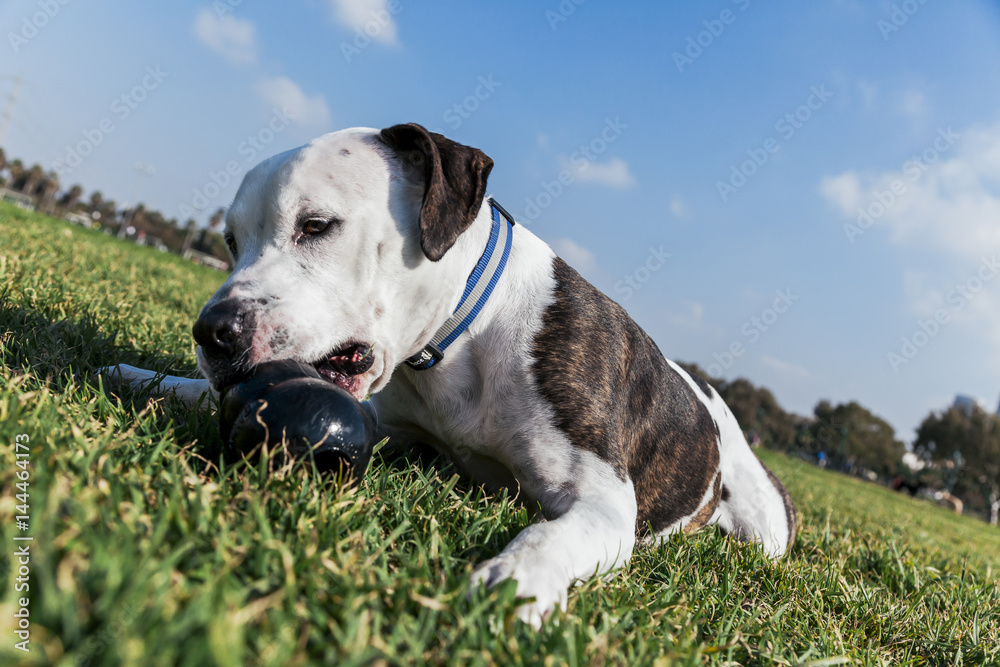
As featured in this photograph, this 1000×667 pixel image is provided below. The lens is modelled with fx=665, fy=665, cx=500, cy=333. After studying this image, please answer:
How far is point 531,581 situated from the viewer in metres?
1.84

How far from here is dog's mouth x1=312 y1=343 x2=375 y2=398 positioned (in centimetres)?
268

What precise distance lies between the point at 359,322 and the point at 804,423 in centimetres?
8922

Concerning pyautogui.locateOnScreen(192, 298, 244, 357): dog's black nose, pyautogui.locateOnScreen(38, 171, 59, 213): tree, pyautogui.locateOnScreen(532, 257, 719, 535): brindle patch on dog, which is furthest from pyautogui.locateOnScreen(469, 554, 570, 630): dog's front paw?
pyautogui.locateOnScreen(38, 171, 59, 213): tree

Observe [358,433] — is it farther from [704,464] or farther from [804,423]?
[804,423]

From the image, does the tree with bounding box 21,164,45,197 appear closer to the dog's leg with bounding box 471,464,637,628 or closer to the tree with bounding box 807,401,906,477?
the tree with bounding box 807,401,906,477

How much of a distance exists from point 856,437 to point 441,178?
83.3 metres

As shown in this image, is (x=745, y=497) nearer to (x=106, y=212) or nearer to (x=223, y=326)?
(x=223, y=326)

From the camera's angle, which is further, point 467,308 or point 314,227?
point 467,308

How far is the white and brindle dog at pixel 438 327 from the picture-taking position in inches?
98.7

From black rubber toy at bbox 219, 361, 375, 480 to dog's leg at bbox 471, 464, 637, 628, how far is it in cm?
64

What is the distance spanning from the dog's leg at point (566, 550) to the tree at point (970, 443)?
214ft

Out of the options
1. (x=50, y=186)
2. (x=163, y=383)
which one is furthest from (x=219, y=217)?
(x=50, y=186)

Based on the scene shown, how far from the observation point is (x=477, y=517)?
2326mm

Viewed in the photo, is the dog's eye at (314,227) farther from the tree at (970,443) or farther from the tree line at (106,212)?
the tree line at (106,212)
